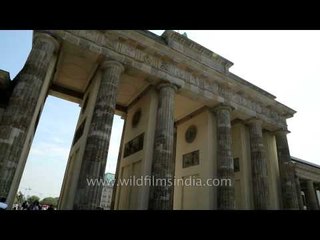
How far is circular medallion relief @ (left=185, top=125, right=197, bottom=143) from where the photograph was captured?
1942 cm

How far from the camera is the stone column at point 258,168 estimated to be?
16.6 meters

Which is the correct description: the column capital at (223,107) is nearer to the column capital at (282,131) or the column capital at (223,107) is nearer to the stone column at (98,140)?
the column capital at (282,131)

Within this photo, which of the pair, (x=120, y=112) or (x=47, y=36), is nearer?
(x=47, y=36)

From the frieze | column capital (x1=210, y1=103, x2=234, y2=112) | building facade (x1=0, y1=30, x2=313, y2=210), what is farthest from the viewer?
column capital (x1=210, y1=103, x2=234, y2=112)

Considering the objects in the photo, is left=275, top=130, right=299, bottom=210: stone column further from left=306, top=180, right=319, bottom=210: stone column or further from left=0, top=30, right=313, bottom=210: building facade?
left=306, top=180, right=319, bottom=210: stone column

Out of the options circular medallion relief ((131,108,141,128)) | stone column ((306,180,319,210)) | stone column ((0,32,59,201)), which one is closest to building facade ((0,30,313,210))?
stone column ((0,32,59,201))

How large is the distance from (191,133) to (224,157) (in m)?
4.37

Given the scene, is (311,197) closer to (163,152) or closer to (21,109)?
(163,152)

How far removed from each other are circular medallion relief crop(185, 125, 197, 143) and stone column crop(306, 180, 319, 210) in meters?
16.5
